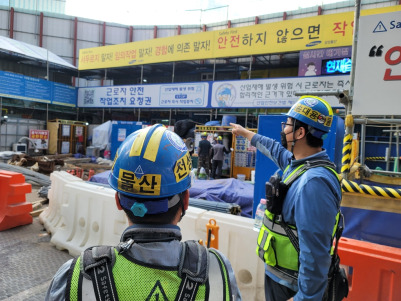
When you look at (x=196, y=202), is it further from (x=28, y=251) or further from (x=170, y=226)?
(x=170, y=226)

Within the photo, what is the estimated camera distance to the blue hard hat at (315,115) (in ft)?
6.36

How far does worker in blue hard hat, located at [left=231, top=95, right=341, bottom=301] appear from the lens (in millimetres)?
1533

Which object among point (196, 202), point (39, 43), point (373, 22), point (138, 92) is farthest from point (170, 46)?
point (39, 43)

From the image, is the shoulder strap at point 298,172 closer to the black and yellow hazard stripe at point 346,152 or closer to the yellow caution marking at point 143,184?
the yellow caution marking at point 143,184

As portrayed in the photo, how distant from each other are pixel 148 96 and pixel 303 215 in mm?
16898

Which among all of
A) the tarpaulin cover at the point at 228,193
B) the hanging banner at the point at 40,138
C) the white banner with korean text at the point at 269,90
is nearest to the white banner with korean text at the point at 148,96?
the white banner with korean text at the point at 269,90

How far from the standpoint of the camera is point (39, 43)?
1060 inches

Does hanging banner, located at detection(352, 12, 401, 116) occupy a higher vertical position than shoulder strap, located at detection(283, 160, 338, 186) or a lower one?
higher

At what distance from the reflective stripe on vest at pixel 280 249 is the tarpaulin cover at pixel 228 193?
4.04 meters

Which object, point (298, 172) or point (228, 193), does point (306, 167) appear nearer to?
point (298, 172)

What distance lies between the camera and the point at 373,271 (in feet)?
7.47

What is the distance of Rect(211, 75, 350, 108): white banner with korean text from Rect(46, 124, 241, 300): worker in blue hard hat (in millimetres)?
12124

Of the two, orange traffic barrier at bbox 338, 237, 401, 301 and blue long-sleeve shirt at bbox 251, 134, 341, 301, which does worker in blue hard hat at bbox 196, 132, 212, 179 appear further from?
blue long-sleeve shirt at bbox 251, 134, 341, 301

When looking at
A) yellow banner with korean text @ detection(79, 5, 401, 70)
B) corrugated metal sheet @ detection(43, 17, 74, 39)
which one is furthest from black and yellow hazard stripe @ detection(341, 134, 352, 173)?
corrugated metal sheet @ detection(43, 17, 74, 39)
